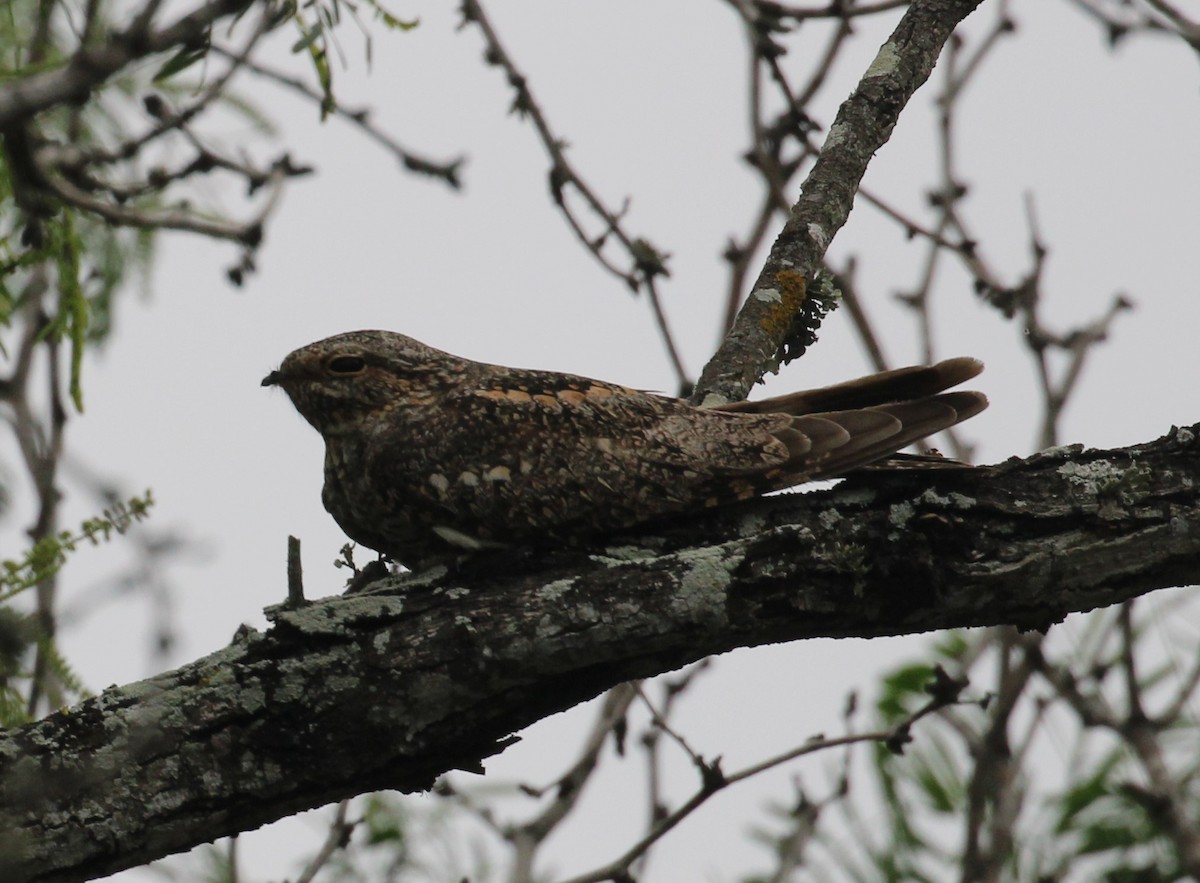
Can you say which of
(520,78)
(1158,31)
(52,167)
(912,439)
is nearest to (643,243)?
(520,78)

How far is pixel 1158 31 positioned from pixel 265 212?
3014 millimetres

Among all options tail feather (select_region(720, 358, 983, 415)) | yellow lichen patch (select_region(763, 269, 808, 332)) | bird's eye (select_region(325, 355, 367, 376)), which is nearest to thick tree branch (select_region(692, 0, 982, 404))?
yellow lichen patch (select_region(763, 269, 808, 332))

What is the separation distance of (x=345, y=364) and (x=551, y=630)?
5.30 ft

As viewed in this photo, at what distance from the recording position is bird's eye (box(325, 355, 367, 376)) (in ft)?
13.5

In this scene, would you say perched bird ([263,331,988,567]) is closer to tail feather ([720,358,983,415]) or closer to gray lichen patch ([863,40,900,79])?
tail feather ([720,358,983,415])

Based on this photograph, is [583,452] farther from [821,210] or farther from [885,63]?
[885,63]

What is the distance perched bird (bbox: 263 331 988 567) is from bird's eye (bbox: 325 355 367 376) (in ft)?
1.17

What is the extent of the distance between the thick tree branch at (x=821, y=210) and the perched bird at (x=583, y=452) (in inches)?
10.8

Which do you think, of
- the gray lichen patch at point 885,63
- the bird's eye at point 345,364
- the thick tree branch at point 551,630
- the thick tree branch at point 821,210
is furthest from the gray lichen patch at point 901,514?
the bird's eye at point 345,364

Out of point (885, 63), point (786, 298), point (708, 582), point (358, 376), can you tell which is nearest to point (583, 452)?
point (708, 582)

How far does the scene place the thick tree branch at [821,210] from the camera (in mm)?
3838

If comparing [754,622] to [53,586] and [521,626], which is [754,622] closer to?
A: [521,626]

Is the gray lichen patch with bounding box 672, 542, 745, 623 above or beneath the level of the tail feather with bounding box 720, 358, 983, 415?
beneath

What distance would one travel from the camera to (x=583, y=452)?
3.38 metres
